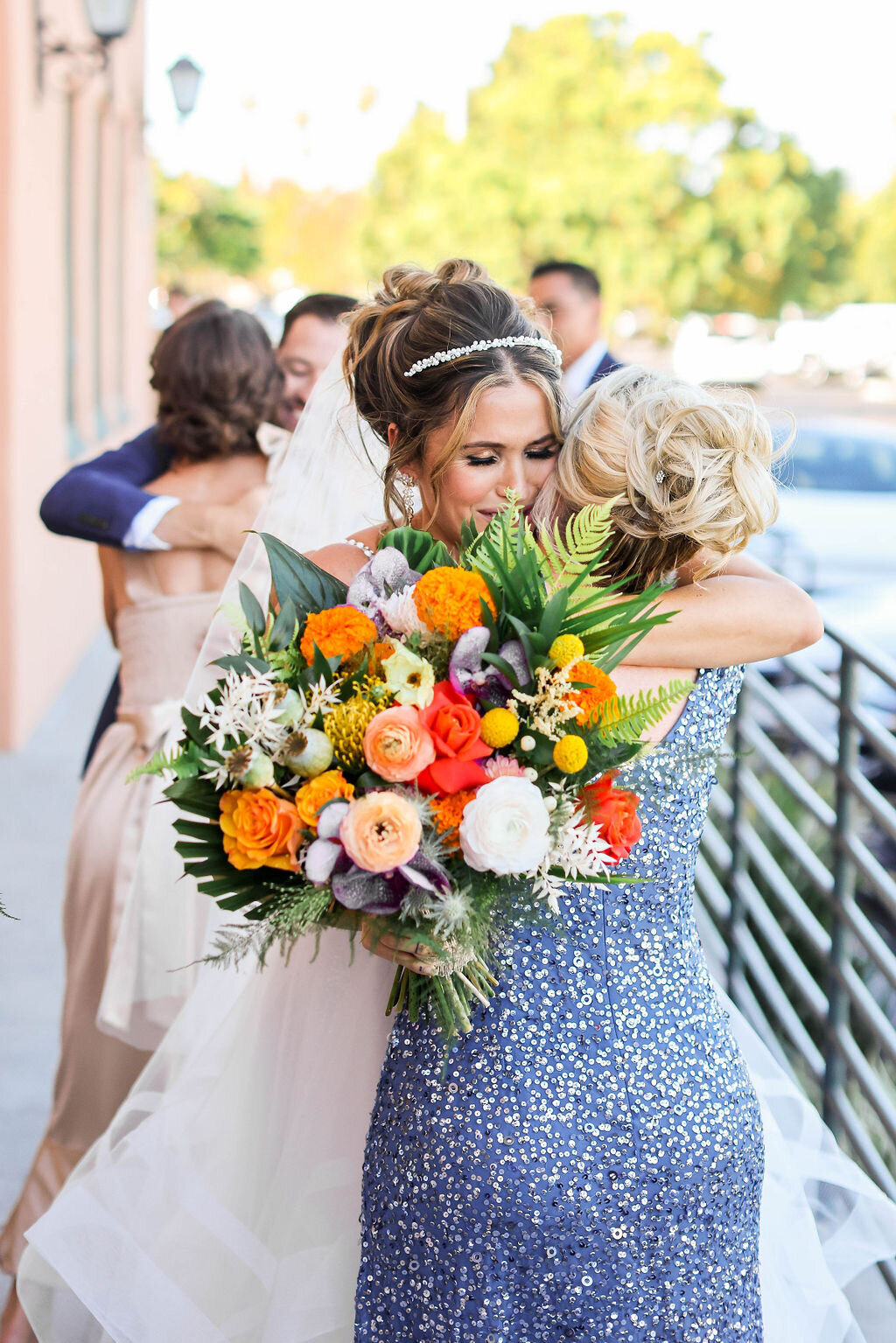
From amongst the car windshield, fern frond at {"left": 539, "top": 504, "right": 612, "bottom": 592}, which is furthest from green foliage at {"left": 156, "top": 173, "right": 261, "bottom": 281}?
fern frond at {"left": 539, "top": 504, "right": 612, "bottom": 592}

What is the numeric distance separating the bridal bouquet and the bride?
187mm

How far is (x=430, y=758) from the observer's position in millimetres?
1528

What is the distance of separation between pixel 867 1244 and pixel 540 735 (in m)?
1.50

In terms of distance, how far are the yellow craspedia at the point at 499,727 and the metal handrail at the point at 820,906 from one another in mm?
806

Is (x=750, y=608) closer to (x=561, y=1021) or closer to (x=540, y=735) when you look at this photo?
(x=540, y=735)

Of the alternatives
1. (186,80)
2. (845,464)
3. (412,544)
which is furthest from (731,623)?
(845,464)

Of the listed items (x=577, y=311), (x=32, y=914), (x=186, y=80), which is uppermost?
(x=186, y=80)

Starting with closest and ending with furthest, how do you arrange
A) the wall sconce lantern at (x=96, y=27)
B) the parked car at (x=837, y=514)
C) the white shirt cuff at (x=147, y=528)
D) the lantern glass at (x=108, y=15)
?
the white shirt cuff at (x=147, y=528) < the wall sconce lantern at (x=96, y=27) < the lantern glass at (x=108, y=15) < the parked car at (x=837, y=514)

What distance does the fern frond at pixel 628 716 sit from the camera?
1.61 meters

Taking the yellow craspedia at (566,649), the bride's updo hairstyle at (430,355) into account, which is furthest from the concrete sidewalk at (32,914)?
the yellow craspedia at (566,649)

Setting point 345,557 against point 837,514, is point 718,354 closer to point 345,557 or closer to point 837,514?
point 837,514

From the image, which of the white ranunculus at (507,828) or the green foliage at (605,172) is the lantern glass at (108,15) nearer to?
the white ranunculus at (507,828)

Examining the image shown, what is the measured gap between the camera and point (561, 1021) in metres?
1.81

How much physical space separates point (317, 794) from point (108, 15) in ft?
24.5
